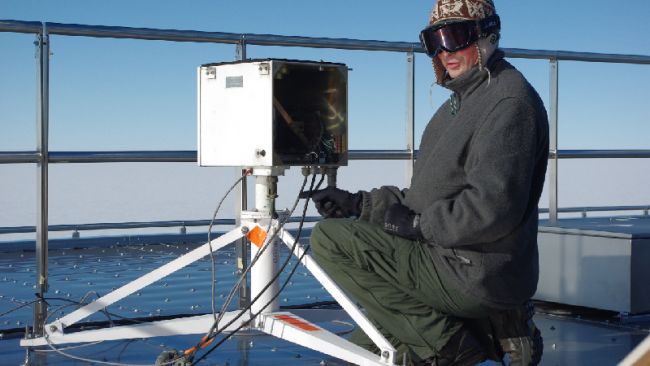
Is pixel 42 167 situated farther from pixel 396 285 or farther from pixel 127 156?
pixel 396 285

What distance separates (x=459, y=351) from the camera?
2414mm

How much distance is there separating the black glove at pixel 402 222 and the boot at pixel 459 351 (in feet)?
0.91

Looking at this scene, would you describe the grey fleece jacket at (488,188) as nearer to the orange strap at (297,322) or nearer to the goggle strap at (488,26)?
the goggle strap at (488,26)

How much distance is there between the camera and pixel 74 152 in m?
3.34

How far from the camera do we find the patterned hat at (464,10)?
7.95 feet

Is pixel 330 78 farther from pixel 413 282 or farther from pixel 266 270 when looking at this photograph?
pixel 413 282

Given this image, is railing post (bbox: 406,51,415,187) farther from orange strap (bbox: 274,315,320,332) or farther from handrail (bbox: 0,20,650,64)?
orange strap (bbox: 274,315,320,332)

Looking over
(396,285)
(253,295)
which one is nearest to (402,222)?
(396,285)

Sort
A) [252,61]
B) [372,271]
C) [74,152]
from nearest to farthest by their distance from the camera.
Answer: [372,271] < [252,61] < [74,152]

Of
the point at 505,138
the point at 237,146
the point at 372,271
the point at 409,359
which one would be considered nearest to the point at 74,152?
the point at 237,146

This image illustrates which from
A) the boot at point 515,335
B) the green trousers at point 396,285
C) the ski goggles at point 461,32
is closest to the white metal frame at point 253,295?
the green trousers at point 396,285

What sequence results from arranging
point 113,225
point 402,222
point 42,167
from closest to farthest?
point 402,222
point 42,167
point 113,225

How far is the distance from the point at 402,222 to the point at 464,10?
572 millimetres

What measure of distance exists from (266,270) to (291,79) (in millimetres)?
600
